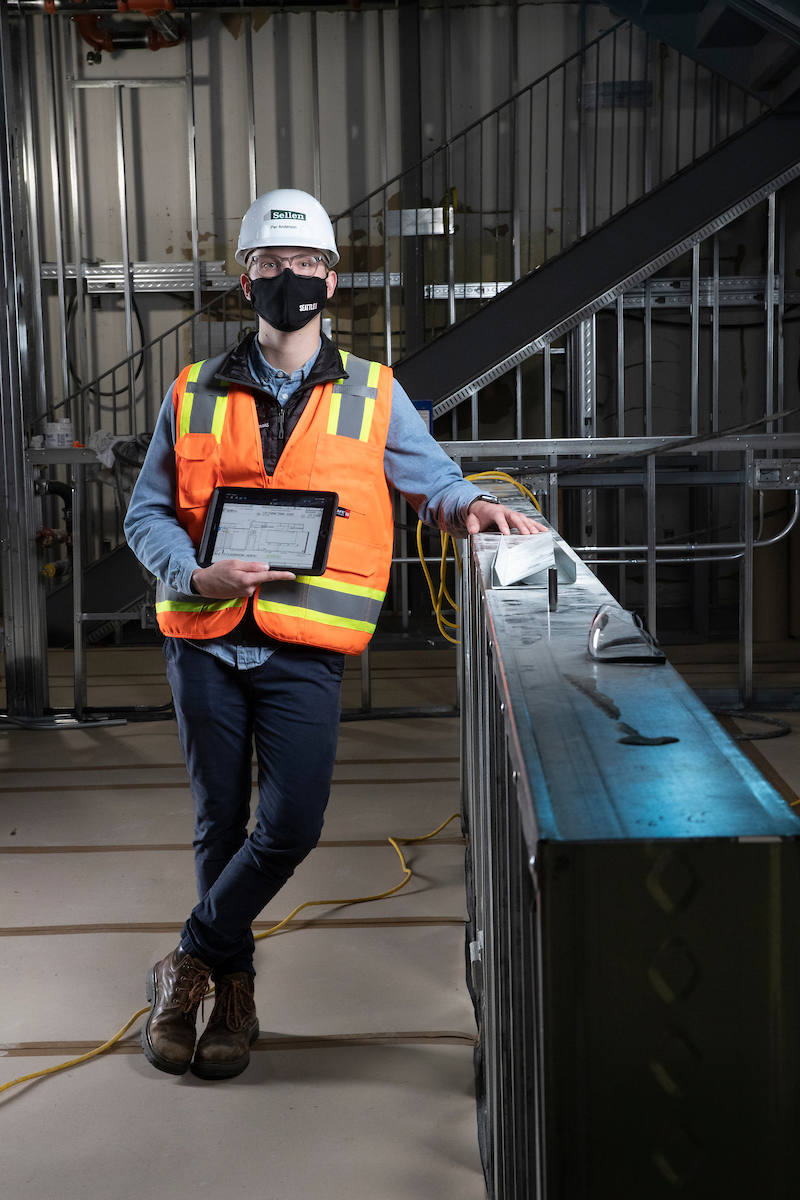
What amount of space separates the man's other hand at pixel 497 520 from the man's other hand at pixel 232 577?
403 millimetres

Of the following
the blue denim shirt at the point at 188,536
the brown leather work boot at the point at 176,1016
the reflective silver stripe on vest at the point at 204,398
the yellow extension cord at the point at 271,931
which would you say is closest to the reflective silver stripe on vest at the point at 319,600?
the blue denim shirt at the point at 188,536

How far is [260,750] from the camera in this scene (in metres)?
2.12

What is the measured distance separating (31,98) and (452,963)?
7.53m

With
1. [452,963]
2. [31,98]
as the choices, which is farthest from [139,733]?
[31,98]

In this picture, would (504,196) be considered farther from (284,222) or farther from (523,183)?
(284,222)

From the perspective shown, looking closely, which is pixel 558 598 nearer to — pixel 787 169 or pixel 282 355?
pixel 282 355

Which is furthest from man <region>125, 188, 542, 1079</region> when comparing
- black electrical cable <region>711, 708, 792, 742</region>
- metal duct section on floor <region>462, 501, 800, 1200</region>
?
black electrical cable <region>711, 708, 792, 742</region>

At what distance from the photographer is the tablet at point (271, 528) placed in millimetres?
1990

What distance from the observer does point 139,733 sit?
195 inches

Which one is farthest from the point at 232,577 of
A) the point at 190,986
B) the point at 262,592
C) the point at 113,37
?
the point at 113,37

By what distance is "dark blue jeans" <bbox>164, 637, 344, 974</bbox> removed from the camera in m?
2.06

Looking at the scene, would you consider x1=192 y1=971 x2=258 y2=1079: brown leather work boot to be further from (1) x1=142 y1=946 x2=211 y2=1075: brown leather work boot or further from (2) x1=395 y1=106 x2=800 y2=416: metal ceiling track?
(2) x1=395 y1=106 x2=800 y2=416: metal ceiling track

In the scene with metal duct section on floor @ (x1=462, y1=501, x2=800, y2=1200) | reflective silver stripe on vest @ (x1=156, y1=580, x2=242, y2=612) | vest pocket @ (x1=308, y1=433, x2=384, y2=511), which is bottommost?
metal duct section on floor @ (x1=462, y1=501, x2=800, y2=1200)

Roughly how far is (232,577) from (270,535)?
151mm
